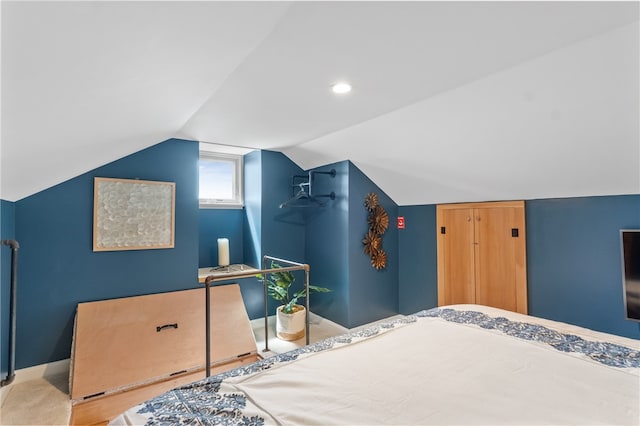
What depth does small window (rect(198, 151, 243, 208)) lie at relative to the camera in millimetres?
3832

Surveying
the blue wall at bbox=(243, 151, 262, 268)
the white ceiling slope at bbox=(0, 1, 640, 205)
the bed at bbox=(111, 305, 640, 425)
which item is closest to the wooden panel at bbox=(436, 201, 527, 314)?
the white ceiling slope at bbox=(0, 1, 640, 205)

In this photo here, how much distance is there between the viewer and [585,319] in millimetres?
2428

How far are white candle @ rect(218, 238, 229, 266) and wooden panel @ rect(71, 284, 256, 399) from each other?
51cm

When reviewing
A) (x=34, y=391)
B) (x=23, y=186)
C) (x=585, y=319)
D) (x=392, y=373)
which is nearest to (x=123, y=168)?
(x=23, y=186)

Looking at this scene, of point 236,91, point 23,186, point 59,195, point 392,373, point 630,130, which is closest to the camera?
point 392,373

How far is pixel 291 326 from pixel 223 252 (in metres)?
1.20

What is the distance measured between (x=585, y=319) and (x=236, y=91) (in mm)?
3151

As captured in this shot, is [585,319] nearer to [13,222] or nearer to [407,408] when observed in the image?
[407,408]

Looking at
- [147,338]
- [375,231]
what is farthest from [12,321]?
[375,231]

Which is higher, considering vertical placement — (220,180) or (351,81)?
(351,81)

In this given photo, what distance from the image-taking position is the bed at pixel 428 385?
3.38ft

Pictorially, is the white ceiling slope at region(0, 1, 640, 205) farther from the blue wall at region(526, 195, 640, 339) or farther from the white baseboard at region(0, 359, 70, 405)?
the white baseboard at region(0, 359, 70, 405)

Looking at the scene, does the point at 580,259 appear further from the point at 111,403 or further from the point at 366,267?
the point at 111,403

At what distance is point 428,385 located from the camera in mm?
1212
